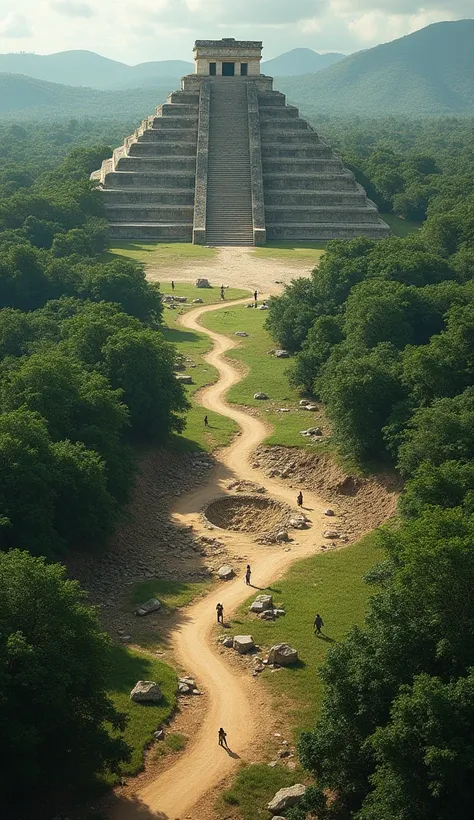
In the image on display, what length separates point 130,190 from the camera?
237 feet

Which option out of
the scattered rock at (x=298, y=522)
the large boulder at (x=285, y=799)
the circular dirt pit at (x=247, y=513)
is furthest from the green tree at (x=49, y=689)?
the circular dirt pit at (x=247, y=513)

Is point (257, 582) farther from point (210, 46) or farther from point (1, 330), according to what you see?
point (210, 46)

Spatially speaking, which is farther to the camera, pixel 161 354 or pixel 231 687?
pixel 161 354

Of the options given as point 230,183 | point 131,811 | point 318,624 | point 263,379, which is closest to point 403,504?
point 318,624

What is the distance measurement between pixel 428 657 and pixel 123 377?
1970 cm

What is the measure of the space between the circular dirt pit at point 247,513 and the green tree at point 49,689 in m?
12.2

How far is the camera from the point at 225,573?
27.5 metres

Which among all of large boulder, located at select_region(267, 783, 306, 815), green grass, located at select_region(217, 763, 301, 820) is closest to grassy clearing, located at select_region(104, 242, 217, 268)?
green grass, located at select_region(217, 763, 301, 820)

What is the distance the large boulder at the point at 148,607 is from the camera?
83.0 feet

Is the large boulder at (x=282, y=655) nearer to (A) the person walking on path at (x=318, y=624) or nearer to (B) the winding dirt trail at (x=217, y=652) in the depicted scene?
(B) the winding dirt trail at (x=217, y=652)

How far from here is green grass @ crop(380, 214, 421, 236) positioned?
75.2 m

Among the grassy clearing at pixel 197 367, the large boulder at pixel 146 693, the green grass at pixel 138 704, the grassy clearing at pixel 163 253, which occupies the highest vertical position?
the grassy clearing at pixel 163 253

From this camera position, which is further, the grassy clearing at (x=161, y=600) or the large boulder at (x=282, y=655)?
the grassy clearing at (x=161, y=600)

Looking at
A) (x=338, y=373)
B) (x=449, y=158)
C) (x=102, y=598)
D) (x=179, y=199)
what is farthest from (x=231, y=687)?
(x=449, y=158)
